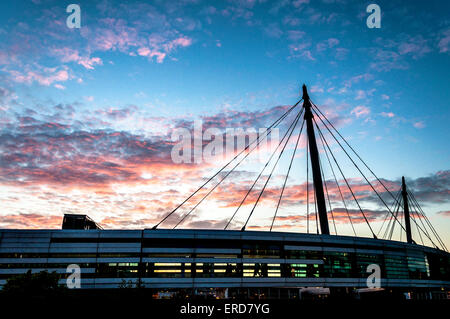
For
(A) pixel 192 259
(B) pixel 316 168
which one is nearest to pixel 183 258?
(A) pixel 192 259

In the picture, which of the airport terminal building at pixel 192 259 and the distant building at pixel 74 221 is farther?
the distant building at pixel 74 221

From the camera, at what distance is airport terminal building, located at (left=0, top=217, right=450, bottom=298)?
61.1 metres

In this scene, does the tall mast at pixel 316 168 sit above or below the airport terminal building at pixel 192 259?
above

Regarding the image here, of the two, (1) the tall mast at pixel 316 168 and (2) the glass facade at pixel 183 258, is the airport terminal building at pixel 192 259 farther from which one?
(1) the tall mast at pixel 316 168

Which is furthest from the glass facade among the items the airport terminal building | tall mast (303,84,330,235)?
tall mast (303,84,330,235)

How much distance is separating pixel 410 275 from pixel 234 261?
5068 centimetres

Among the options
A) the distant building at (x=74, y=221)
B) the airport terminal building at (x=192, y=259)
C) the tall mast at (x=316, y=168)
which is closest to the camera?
the tall mast at (x=316, y=168)

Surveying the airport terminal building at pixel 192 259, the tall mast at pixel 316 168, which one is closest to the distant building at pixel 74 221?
the airport terminal building at pixel 192 259

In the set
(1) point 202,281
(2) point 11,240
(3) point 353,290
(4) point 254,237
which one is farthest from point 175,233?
(3) point 353,290

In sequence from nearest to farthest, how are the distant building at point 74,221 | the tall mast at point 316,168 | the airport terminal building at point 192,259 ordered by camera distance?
the tall mast at point 316,168 < the airport terminal building at point 192,259 < the distant building at point 74,221

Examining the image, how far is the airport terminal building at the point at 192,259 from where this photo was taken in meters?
61.1

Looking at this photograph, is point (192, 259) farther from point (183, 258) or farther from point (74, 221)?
point (74, 221)

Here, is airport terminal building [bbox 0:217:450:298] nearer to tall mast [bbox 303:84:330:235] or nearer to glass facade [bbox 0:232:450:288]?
glass facade [bbox 0:232:450:288]
